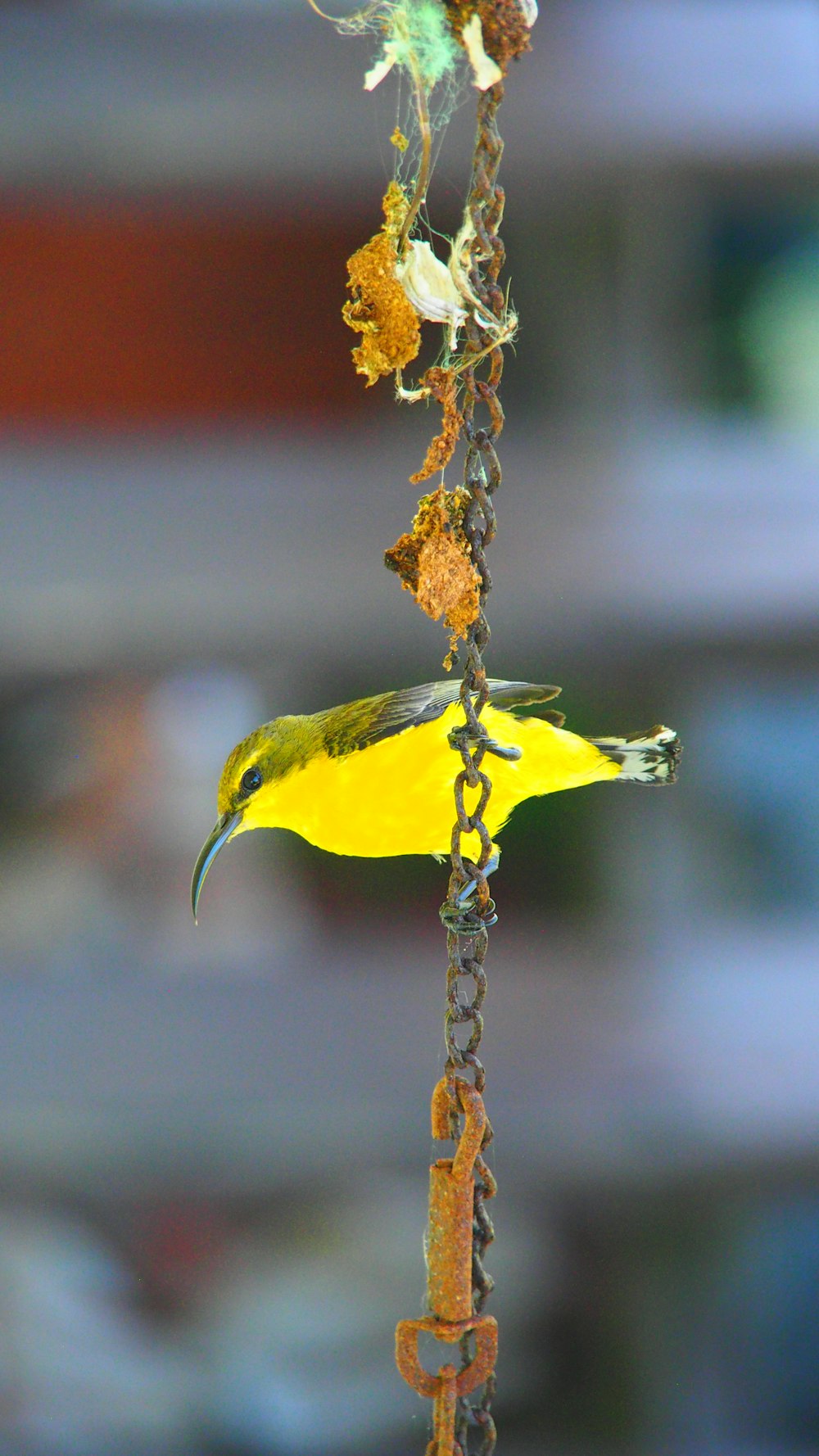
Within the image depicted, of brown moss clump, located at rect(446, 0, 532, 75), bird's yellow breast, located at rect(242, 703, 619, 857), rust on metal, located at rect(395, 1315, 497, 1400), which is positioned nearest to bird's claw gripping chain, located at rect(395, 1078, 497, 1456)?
rust on metal, located at rect(395, 1315, 497, 1400)

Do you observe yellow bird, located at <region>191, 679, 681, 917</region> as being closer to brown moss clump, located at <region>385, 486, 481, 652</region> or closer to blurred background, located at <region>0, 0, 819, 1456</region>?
brown moss clump, located at <region>385, 486, 481, 652</region>

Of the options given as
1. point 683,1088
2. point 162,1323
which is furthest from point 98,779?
point 683,1088

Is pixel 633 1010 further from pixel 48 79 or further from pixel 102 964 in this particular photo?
pixel 48 79

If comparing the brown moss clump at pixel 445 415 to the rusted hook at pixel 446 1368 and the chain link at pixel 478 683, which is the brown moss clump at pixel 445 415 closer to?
the chain link at pixel 478 683

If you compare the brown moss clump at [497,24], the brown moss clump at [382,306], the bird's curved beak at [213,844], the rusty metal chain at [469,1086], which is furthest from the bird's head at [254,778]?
the brown moss clump at [497,24]

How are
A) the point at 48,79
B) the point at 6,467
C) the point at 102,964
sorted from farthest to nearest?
the point at 102,964 < the point at 6,467 < the point at 48,79

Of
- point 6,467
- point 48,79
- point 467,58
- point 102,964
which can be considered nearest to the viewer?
point 467,58

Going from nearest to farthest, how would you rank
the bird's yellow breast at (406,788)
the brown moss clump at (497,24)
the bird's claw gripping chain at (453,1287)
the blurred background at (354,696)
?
1. the brown moss clump at (497,24)
2. the bird's claw gripping chain at (453,1287)
3. the bird's yellow breast at (406,788)
4. the blurred background at (354,696)

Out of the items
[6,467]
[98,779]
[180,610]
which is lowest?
[98,779]
